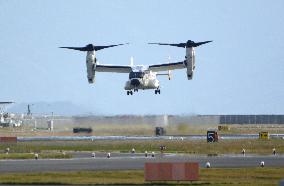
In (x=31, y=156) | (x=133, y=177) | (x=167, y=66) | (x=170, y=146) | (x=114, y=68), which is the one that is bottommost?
(x=133, y=177)

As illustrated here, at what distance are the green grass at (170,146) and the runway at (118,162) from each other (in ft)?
27.0

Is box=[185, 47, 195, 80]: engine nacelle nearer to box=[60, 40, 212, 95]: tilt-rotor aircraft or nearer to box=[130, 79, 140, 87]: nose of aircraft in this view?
box=[60, 40, 212, 95]: tilt-rotor aircraft

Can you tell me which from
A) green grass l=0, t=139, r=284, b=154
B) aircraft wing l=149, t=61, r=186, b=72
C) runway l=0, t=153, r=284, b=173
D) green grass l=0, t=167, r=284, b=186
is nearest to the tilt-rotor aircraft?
aircraft wing l=149, t=61, r=186, b=72

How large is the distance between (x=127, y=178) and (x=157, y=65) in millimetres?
84625

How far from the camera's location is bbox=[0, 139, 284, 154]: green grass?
87637 millimetres

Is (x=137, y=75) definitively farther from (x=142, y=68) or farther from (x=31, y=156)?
(x=31, y=156)

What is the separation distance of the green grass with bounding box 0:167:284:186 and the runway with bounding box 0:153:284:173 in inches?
164

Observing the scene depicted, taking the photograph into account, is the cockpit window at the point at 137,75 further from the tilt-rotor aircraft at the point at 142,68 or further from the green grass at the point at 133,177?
the green grass at the point at 133,177

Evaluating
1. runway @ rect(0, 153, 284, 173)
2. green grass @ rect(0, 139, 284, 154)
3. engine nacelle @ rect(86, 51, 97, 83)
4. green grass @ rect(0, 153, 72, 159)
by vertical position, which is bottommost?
runway @ rect(0, 153, 284, 173)

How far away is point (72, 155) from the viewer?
81.2m

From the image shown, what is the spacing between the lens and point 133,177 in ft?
183

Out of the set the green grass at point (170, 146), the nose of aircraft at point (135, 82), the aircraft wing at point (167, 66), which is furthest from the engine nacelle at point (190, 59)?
the green grass at point (170, 146)

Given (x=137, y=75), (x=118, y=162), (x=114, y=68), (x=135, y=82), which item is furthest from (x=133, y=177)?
(x=114, y=68)

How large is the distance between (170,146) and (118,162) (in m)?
24.0
